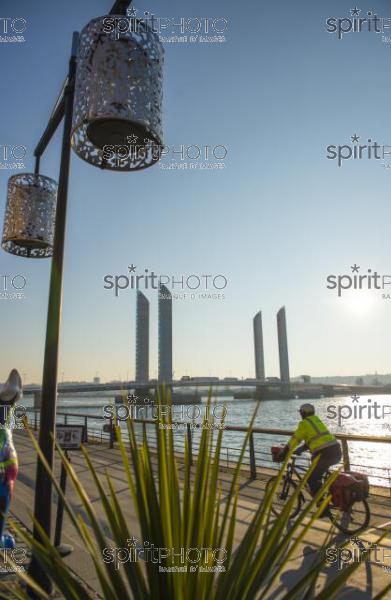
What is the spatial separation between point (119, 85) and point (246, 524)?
5.23 meters

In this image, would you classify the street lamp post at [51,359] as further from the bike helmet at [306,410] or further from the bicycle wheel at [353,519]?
the bike helmet at [306,410]

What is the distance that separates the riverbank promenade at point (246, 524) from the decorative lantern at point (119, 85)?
7.24ft

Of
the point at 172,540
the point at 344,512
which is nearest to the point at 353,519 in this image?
the point at 344,512

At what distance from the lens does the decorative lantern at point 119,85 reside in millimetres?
2629

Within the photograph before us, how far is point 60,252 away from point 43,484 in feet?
6.88

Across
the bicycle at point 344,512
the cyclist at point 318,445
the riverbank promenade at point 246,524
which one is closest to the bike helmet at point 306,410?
the cyclist at point 318,445

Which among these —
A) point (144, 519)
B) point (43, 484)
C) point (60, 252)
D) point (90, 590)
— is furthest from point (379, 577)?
point (60, 252)

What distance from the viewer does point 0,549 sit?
4.20m

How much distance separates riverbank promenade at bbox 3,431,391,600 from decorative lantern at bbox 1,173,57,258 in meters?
2.53

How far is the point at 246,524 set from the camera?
5.35 m

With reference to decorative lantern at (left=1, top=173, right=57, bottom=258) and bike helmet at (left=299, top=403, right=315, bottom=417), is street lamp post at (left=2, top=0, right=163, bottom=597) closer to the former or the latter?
decorative lantern at (left=1, top=173, right=57, bottom=258)

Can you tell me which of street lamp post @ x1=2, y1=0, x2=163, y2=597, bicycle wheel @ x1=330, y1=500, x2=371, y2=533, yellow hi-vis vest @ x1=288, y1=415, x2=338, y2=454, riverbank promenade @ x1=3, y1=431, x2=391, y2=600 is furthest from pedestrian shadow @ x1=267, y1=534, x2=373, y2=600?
street lamp post @ x1=2, y1=0, x2=163, y2=597

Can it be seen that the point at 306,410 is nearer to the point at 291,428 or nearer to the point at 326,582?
the point at 326,582

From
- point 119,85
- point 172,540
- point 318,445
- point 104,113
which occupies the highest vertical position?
point 119,85
